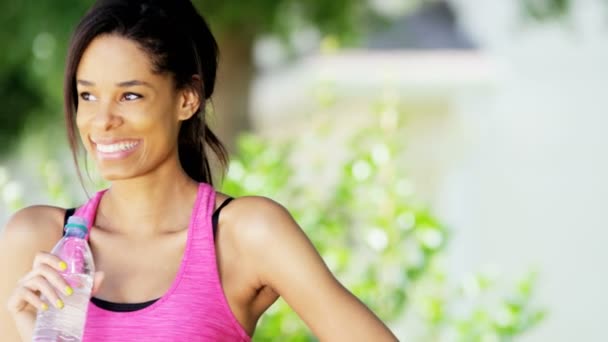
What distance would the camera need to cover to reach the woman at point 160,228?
228 centimetres

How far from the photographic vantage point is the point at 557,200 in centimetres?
928

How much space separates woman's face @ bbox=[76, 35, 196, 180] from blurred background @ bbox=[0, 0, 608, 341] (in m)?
2.01

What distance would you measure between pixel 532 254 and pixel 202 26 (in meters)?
7.03

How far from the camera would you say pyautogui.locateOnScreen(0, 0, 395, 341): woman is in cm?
228

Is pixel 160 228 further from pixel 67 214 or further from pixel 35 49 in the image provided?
pixel 35 49

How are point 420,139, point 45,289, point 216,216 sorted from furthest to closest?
point 420,139 < point 216,216 < point 45,289

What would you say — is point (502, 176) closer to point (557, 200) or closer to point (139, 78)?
point (557, 200)

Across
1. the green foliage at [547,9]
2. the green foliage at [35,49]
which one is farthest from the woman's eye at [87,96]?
the green foliage at [547,9]

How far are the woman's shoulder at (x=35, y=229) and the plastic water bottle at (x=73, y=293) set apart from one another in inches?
3.3

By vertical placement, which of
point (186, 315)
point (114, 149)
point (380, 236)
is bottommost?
point (380, 236)

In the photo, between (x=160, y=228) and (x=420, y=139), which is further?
(x=420, y=139)

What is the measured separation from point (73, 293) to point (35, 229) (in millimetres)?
221

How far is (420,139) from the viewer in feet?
35.4

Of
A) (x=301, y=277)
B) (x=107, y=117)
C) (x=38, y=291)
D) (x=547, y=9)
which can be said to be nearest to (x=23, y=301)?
(x=38, y=291)
